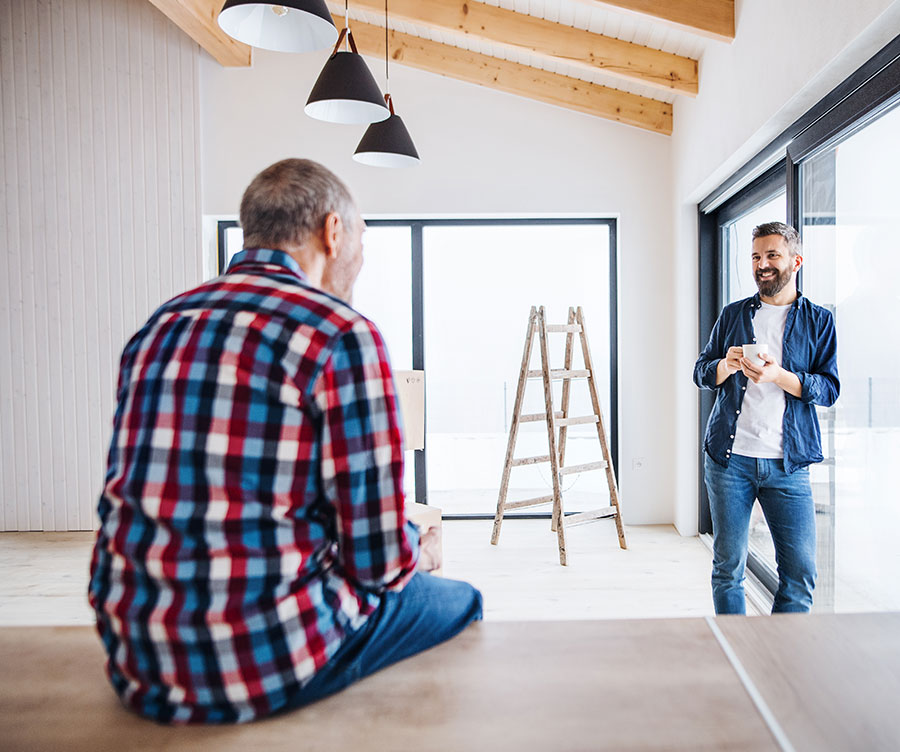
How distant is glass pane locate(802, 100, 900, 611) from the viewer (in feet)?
7.01

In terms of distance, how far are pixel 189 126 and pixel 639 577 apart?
392 centimetres

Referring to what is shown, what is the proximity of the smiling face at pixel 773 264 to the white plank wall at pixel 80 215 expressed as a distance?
361 centimetres

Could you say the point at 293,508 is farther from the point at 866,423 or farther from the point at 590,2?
the point at 590,2

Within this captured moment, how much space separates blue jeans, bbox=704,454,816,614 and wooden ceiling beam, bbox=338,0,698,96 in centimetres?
236

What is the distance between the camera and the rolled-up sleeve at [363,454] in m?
0.99

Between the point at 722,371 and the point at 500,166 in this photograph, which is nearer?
the point at 722,371

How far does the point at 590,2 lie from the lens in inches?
125

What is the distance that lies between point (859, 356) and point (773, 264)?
475 mm

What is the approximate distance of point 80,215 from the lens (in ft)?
15.2

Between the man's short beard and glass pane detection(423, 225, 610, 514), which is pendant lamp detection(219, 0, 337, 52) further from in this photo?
glass pane detection(423, 225, 610, 514)

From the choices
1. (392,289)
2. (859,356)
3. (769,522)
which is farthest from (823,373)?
(392,289)

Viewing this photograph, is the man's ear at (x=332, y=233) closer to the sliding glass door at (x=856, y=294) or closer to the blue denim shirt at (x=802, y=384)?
the blue denim shirt at (x=802, y=384)

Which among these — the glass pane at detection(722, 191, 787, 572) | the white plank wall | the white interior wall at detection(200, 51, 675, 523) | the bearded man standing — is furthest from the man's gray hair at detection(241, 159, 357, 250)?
the white plank wall

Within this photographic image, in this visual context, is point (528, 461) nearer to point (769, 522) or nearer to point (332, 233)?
point (769, 522)
